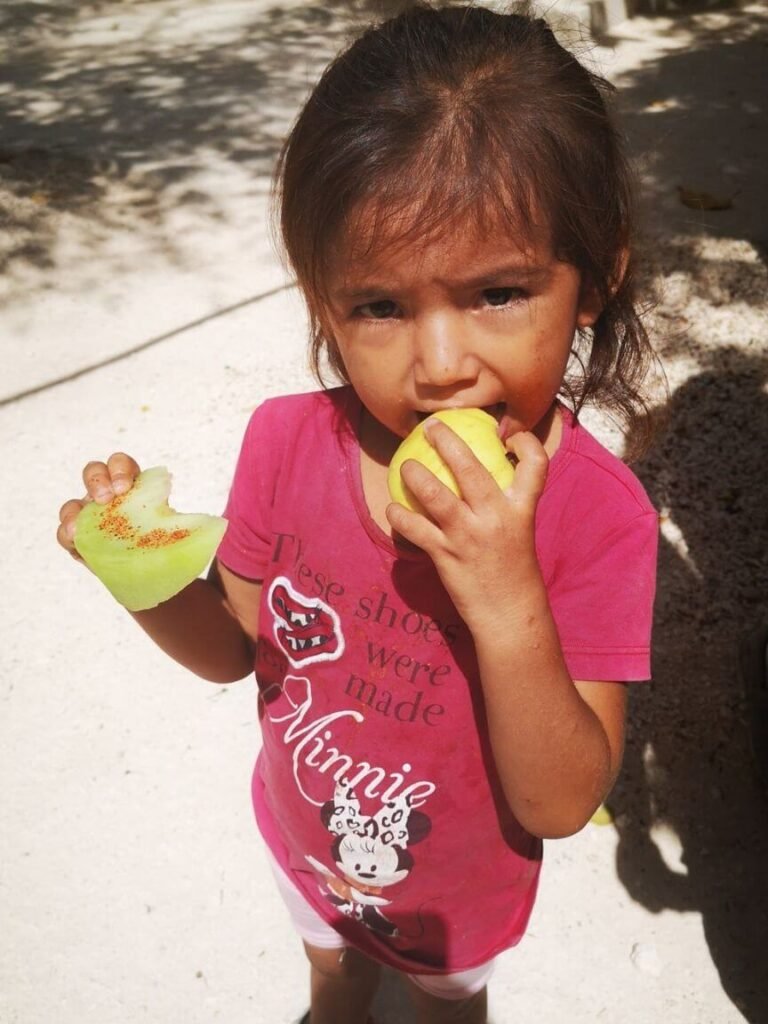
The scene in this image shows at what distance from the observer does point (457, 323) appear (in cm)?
106

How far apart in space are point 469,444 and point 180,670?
6.25 feet

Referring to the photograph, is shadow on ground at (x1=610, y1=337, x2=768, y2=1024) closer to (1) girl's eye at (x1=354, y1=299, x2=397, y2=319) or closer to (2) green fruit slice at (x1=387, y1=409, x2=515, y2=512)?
(2) green fruit slice at (x1=387, y1=409, x2=515, y2=512)

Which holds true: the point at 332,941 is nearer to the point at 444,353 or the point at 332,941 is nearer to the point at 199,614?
the point at 199,614

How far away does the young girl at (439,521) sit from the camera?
41.3 inches

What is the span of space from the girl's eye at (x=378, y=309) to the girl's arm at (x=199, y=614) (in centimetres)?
44

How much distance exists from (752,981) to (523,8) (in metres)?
2.18

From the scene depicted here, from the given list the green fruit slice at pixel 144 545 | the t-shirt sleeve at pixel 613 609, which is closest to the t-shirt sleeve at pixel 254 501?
the green fruit slice at pixel 144 545

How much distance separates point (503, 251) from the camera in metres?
1.05

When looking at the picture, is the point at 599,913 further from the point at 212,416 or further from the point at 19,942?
the point at 212,416

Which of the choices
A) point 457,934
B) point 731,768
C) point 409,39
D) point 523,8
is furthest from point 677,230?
point 457,934

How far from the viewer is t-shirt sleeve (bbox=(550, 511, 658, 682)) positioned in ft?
3.79

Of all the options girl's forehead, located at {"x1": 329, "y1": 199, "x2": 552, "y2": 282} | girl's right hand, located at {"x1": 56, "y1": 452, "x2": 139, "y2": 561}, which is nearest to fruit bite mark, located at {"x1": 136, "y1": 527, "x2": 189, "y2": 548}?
girl's right hand, located at {"x1": 56, "y1": 452, "x2": 139, "y2": 561}

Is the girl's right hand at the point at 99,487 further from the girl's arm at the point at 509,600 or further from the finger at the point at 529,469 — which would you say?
the finger at the point at 529,469

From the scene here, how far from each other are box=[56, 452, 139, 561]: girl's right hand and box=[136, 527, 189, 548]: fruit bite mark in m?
0.11
